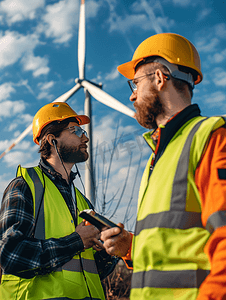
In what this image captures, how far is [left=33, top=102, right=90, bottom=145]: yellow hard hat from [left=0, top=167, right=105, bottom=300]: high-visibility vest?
0.99m

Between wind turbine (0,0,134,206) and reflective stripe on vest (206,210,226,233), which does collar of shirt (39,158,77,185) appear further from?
wind turbine (0,0,134,206)

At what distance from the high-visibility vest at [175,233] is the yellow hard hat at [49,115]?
117 inches

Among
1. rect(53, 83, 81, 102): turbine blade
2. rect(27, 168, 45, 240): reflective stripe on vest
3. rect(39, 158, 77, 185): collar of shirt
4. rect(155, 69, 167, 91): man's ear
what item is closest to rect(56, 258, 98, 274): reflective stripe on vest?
rect(27, 168, 45, 240): reflective stripe on vest

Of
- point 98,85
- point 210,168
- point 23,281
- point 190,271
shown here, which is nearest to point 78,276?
point 23,281

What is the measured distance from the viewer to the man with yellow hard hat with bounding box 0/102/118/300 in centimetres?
315

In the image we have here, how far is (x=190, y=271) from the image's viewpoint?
177 centimetres

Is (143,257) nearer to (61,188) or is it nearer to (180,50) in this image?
(180,50)

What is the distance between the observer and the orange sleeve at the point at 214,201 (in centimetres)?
153

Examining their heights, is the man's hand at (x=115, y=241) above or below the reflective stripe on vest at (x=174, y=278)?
above

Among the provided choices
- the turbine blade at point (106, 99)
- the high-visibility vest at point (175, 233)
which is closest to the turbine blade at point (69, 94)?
the turbine blade at point (106, 99)

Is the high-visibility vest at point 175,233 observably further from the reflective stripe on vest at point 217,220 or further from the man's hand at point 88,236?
the man's hand at point 88,236

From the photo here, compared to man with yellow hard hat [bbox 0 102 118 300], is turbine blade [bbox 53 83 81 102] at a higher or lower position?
higher

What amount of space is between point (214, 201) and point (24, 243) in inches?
88.0

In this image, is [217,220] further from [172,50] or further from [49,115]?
[49,115]
